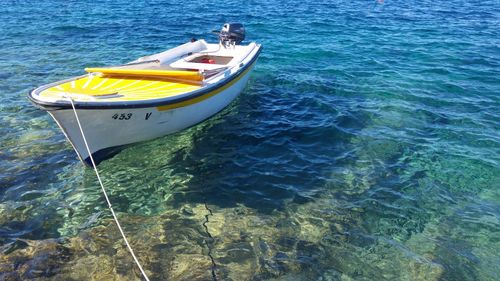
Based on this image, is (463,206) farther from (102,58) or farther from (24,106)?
(102,58)

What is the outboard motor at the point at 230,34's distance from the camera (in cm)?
1477

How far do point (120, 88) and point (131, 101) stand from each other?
1.12 m

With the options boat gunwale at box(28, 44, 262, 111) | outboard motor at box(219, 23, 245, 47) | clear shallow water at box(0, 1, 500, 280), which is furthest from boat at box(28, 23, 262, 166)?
outboard motor at box(219, 23, 245, 47)

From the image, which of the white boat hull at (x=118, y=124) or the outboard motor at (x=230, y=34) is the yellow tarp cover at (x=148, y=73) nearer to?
the white boat hull at (x=118, y=124)

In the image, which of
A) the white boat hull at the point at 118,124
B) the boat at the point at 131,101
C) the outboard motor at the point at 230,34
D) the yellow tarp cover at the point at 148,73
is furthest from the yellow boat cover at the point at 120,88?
the outboard motor at the point at 230,34

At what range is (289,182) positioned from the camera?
9156mm

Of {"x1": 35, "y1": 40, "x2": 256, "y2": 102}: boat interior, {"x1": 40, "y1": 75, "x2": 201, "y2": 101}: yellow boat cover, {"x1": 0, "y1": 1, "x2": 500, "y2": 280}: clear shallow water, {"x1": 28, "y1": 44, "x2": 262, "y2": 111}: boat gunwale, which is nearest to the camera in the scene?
{"x1": 0, "y1": 1, "x2": 500, "y2": 280}: clear shallow water

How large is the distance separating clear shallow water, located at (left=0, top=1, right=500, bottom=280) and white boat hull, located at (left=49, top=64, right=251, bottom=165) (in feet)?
1.90

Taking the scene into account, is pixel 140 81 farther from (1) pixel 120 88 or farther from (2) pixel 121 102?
(2) pixel 121 102

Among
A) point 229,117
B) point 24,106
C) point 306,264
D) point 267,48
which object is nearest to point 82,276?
point 306,264

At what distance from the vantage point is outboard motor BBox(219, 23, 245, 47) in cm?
1477

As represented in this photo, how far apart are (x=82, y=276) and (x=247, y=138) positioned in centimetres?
573

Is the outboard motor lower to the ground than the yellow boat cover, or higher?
lower

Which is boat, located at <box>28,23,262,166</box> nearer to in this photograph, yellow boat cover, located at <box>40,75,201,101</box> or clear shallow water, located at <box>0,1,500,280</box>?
yellow boat cover, located at <box>40,75,201,101</box>
